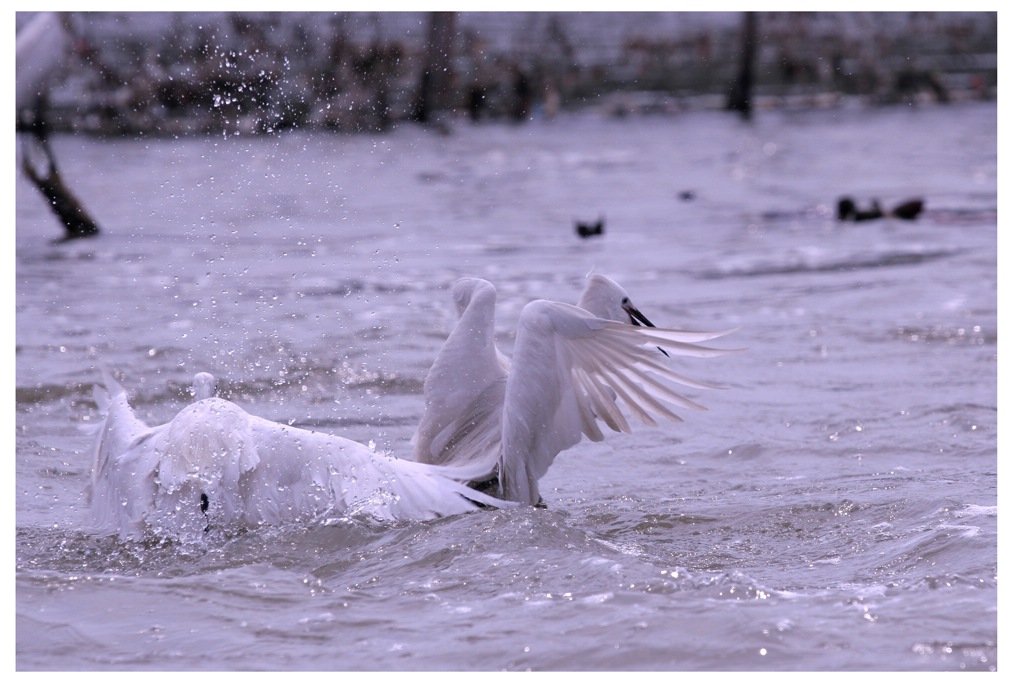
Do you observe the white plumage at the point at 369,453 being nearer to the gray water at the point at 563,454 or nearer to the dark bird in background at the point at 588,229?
the gray water at the point at 563,454

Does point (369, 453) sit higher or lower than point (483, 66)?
lower

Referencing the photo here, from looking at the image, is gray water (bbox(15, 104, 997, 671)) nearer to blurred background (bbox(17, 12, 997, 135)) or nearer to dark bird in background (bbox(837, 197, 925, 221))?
dark bird in background (bbox(837, 197, 925, 221))

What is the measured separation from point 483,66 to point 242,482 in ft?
69.3

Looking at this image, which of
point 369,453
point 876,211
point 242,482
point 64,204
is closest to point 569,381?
point 369,453

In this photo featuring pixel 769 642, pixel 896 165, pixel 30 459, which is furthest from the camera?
pixel 896 165

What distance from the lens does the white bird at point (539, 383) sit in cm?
504

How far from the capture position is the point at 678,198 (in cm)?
1628

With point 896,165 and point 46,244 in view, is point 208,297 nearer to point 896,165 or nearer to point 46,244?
point 46,244

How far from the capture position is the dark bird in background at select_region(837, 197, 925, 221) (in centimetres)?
1390

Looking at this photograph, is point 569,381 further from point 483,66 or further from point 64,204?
point 483,66

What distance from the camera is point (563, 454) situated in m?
6.71

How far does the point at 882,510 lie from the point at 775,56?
25.2 m

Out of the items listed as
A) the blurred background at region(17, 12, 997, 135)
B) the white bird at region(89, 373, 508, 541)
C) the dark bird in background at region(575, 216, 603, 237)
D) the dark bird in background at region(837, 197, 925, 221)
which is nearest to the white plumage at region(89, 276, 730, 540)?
the white bird at region(89, 373, 508, 541)

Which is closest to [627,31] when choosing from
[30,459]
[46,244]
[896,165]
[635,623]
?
[896,165]
